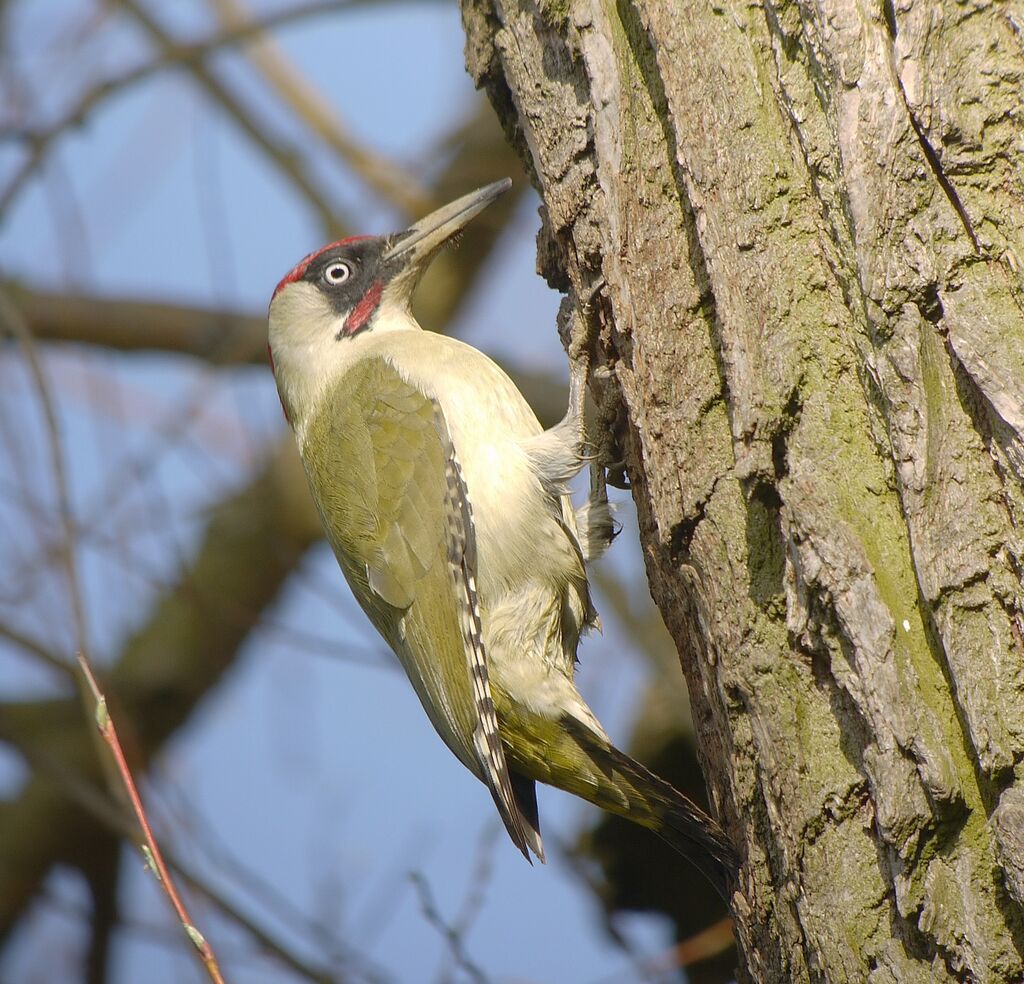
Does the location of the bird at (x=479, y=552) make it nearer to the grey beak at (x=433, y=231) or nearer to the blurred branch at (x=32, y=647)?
the grey beak at (x=433, y=231)

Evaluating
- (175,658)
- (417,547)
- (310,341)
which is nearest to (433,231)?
(310,341)

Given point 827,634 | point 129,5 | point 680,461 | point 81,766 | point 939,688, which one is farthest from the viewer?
point 129,5

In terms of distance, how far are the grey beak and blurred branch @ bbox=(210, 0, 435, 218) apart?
2082 millimetres

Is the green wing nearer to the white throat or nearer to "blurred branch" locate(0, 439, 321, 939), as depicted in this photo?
the white throat

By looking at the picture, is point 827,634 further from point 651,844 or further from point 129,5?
point 129,5

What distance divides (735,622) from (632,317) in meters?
0.63

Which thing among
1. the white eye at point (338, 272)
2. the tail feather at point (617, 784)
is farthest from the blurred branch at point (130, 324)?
the tail feather at point (617, 784)

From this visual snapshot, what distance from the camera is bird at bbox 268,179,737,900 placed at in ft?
10.4

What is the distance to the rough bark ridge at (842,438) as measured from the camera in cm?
181

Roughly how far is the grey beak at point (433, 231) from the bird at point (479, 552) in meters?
0.02

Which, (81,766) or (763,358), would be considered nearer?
(763,358)

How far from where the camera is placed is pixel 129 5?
20.1 ft

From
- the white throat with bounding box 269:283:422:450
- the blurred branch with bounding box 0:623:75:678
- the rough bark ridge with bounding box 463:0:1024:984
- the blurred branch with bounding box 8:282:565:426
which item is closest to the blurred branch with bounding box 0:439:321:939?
the blurred branch with bounding box 8:282:565:426

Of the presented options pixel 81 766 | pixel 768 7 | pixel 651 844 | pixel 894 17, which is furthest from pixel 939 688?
pixel 81 766
